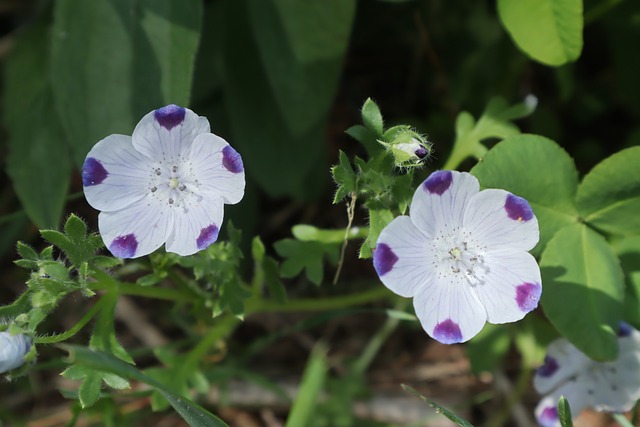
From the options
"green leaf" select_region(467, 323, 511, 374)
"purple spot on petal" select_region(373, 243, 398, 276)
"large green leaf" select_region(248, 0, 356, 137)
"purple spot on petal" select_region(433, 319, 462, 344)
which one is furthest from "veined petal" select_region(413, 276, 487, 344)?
"large green leaf" select_region(248, 0, 356, 137)

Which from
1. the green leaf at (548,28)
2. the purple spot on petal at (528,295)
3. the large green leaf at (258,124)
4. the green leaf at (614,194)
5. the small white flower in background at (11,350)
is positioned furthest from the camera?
the large green leaf at (258,124)

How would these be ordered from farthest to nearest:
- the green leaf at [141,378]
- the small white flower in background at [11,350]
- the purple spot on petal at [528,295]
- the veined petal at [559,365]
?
1. the veined petal at [559,365]
2. the purple spot on petal at [528,295]
3. the small white flower in background at [11,350]
4. the green leaf at [141,378]

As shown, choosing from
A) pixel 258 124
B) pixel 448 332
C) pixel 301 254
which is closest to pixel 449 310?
pixel 448 332

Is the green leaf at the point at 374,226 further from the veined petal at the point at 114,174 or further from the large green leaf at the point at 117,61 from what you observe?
the large green leaf at the point at 117,61

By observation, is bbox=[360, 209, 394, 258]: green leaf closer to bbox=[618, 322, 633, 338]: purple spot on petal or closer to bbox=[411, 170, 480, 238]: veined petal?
bbox=[411, 170, 480, 238]: veined petal

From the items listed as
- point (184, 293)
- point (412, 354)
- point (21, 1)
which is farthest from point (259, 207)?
point (21, 1)

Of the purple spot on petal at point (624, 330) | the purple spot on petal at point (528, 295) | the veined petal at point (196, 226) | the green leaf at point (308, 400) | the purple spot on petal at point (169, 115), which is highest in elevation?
the purple spot on petal at point (169, 115)

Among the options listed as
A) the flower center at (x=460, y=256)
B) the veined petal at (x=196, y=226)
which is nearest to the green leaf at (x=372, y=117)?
the flower center at (x=460, y=256)
